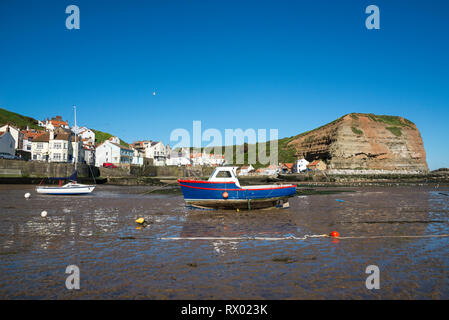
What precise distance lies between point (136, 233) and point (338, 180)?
240 ft

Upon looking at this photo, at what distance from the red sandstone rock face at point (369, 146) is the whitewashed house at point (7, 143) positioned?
320 ft

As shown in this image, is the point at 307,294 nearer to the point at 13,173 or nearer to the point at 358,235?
the point at 358,235

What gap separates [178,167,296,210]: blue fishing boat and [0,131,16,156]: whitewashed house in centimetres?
6156

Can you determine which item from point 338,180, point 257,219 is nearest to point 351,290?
point 257,219

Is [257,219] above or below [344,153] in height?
below

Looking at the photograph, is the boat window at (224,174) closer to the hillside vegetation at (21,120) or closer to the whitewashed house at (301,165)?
the whitewashed house at (301,165)

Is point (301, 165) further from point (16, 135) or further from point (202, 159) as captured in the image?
point (16, 135)

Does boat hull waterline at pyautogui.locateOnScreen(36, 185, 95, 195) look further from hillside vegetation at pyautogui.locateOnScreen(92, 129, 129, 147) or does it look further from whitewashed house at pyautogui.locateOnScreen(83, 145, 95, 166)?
hillside vegetation at pyautogui.locateOnScreen(92, 129, 129, 147)

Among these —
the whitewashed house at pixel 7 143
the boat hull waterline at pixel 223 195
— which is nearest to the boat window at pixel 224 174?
the boat hull waterline at pixel 223 195

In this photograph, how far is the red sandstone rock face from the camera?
378 feet

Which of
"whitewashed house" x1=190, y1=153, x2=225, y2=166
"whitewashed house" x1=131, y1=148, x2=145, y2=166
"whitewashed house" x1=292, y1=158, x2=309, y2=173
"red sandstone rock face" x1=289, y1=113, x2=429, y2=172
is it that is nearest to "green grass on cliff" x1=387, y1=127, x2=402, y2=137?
"red sandstone rock face" x1=289, y1=113, x2=429, y2=172

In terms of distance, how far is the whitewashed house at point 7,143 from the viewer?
6376 cm

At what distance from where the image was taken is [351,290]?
21.3 ft
